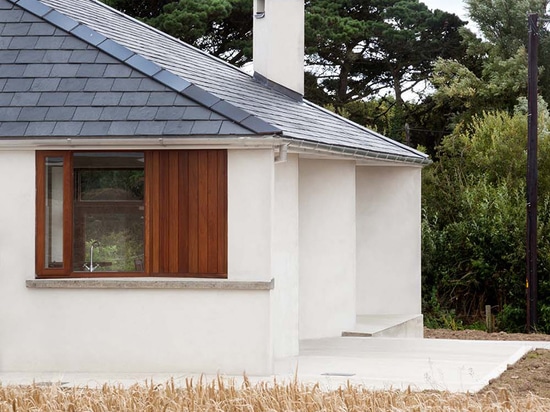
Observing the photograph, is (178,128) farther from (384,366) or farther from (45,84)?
(384,366)

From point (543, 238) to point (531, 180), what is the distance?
7.16 feet

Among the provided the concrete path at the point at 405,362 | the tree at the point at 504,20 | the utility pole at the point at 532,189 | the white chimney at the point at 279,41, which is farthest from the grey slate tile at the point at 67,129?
the tree at the point at 504,20

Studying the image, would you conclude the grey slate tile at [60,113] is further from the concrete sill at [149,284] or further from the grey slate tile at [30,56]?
the concrete sill at [149,284]

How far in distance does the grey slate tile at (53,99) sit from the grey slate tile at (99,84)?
296 mm

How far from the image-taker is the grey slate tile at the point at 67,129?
11.5 metres

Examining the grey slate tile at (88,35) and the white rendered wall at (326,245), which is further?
the white rendered wall at (326,245)

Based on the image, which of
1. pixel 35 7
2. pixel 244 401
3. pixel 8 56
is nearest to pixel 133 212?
pixel 8 56

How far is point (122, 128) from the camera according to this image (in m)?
11.6

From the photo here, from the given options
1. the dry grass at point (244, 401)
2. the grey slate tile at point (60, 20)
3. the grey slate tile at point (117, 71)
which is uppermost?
the grey slate tile at point (60, 20)

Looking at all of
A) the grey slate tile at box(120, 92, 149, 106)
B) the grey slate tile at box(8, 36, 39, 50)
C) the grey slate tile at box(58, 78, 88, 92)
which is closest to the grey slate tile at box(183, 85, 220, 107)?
the grey slate tile at box(120, 92, 149, 106)

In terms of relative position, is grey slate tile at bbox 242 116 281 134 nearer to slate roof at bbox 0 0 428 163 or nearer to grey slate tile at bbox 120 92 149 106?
slate roof at bbox 0 0 428 163

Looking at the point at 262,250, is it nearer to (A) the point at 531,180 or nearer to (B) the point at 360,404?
(B) the point at 360,404

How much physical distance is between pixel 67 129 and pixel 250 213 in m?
2.23

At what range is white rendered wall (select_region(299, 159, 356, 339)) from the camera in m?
15.1
